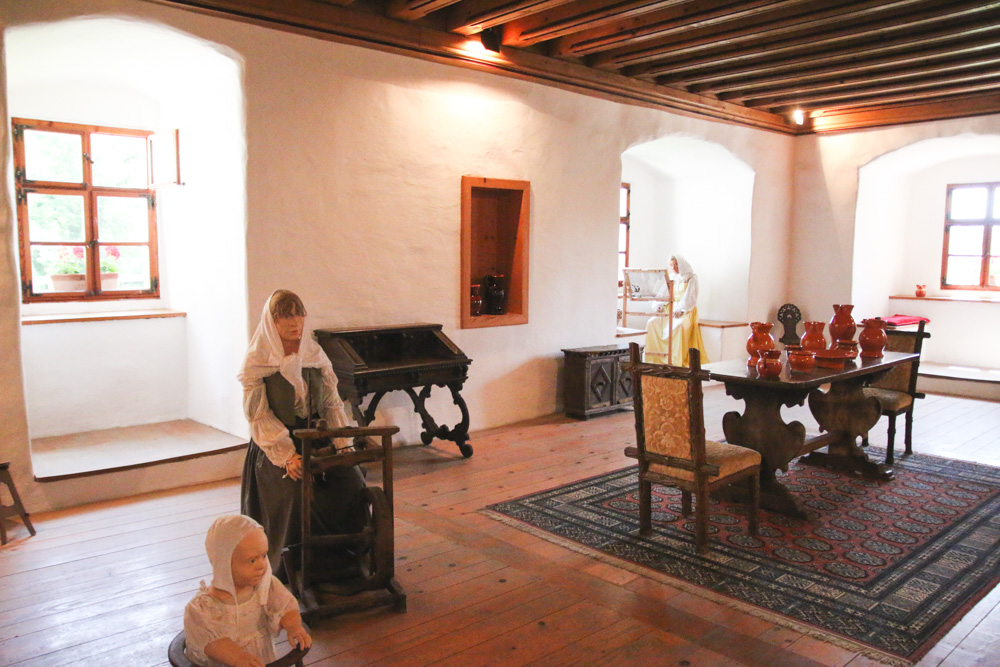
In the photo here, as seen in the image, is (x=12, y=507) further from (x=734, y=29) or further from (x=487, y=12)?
(x=734, y=29)

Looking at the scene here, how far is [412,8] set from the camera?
5.39 meters

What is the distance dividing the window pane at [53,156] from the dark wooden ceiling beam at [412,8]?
102 inches

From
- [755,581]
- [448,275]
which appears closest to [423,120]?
[448,275]

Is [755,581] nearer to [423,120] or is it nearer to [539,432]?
[539,432]

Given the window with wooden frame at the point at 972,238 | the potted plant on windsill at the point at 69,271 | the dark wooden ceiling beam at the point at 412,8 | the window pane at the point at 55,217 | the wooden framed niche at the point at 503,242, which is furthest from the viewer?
the window with wooden frame at the point at 972,238

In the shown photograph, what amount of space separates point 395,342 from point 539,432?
4.94ft

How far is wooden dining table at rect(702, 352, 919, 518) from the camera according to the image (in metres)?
4.49

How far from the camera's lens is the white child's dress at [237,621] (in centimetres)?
211

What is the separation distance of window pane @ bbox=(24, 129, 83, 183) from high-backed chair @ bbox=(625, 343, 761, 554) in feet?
14.9

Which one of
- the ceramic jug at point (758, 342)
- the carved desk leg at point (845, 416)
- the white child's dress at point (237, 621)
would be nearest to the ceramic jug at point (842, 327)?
the carved desk leg at point (845, 416)

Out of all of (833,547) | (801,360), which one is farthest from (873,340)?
(833,547)

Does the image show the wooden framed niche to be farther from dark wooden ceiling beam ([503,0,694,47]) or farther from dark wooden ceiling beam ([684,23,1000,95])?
dark wooden ceiling beam ([684,23,1000,95])

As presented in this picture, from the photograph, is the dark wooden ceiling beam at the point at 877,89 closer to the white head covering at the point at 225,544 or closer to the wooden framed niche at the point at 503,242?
the wooden framed niche at the point at 503,242

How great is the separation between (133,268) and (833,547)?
17.9 ft
